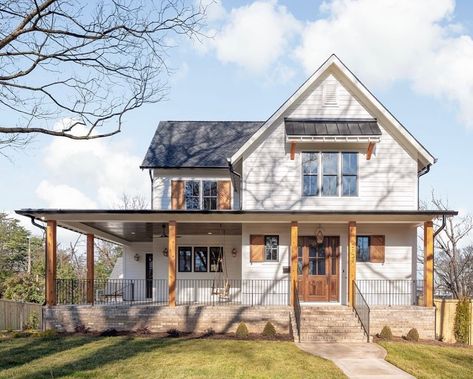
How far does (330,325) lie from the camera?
584 inches

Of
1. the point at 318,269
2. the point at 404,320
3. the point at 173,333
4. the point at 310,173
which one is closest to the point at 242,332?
the point at 173,333

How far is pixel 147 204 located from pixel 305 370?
3930 cm

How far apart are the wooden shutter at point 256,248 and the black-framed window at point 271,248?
0.17 m

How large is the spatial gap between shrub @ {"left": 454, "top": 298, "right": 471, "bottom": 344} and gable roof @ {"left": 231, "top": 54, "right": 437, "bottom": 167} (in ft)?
16.5

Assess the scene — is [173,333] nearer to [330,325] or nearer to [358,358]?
[330,325]

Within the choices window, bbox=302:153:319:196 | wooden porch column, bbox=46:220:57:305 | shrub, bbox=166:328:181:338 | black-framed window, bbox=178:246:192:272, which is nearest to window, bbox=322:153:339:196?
window, bbox=302:153:319:196

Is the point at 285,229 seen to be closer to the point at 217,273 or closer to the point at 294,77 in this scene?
the point at 217,273

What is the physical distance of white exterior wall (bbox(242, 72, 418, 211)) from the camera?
17547mm

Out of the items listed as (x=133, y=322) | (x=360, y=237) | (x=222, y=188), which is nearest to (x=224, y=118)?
(x=222, y=188)

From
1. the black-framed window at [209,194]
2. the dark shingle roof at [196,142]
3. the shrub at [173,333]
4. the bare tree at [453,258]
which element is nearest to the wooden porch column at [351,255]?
the shrub at [173,333]

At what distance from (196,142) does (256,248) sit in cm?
765

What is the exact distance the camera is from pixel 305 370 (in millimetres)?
10422

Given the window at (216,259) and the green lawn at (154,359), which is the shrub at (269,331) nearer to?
the green lawn at (154,359)

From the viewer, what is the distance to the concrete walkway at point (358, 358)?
10.4 m
